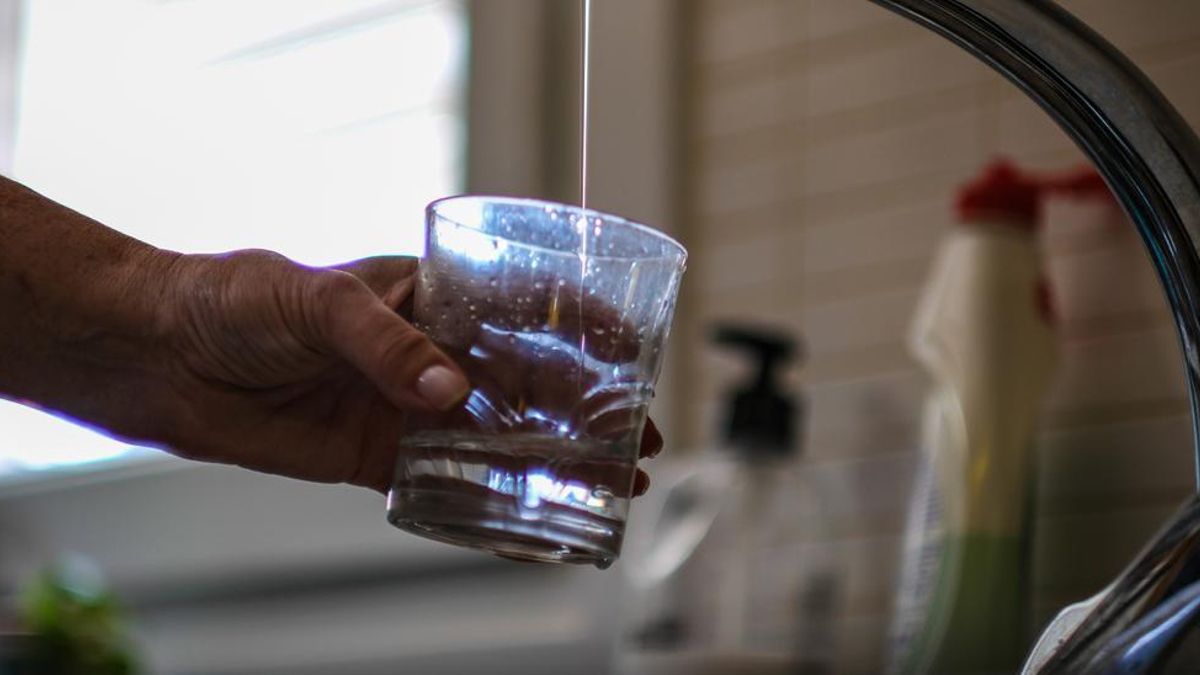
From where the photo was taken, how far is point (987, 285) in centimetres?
97

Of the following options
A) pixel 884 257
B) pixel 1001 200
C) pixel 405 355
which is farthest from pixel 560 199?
pixel 405 355

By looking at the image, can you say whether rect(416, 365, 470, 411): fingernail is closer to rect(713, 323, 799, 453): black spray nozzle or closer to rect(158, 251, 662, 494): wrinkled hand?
rect(158, 251, 662, 494): wrinkled hand

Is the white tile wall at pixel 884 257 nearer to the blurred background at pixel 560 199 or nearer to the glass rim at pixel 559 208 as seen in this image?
the blurred background at pixel 560 199

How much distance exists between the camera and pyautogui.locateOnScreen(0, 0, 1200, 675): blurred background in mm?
1022

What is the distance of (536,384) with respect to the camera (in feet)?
1.79

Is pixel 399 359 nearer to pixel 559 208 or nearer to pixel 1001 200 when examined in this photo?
pixel 559 208

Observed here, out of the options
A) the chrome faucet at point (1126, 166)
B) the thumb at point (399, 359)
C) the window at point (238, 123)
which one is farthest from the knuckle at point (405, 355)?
the window at point (238, 123)

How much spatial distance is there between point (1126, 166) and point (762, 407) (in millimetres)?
585

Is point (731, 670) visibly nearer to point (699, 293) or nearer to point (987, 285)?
point (987, 285)

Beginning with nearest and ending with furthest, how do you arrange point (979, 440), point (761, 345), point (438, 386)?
point (438, 386) → point (979, 440) → point (761, 345)

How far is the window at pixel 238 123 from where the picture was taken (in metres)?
1.65

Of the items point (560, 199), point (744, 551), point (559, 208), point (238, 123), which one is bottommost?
point (744, 551)

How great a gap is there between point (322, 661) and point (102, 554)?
0.37m

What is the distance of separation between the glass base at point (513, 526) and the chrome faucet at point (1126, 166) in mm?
138
